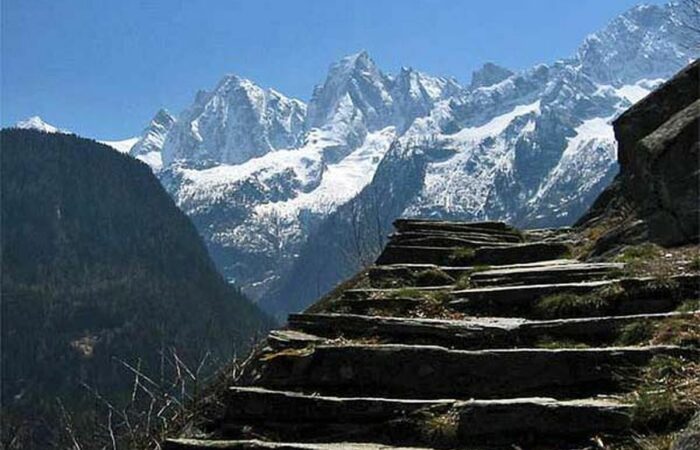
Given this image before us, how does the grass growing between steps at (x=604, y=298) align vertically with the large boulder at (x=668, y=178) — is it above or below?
below

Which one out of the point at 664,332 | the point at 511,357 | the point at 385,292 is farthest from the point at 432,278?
the point at 664,332

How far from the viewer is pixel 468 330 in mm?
9594

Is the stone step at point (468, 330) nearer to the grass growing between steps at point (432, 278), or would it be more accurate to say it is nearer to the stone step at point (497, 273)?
the stone step at point (497, 273)

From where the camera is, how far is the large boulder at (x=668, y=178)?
38.6ft

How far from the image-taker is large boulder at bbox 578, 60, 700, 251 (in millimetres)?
11766

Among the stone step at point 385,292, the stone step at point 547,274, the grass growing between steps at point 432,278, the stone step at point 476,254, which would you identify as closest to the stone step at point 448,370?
the stone step at point 385,292

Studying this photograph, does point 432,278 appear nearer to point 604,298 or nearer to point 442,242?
point 442,242

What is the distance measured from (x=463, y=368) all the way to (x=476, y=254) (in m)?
6.64

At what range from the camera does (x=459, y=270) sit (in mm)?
14133

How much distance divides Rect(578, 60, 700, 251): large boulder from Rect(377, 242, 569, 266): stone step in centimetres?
132

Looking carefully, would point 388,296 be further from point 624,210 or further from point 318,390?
point 624,210

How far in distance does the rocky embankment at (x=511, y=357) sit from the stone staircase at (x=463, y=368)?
0.05 feet

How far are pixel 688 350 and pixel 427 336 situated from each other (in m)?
3.06

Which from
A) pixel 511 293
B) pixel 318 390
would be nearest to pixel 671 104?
pixel 511 293
